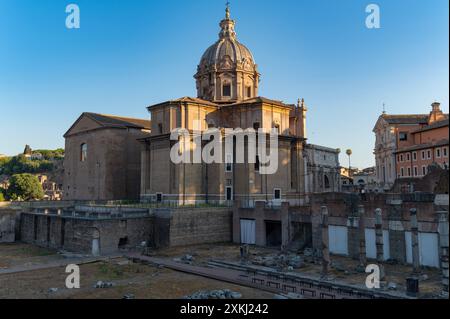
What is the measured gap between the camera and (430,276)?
73.0ft

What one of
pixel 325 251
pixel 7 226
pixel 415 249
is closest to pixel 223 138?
pixel 325 251

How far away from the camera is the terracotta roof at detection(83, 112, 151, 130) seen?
53.4 meters

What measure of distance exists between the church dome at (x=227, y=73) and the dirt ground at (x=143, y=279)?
2436cm

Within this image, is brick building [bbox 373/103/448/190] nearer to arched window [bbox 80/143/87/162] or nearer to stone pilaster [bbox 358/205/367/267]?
stone pilaster [bbox 358/205/367/267]

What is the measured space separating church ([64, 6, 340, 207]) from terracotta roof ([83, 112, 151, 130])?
0.14 metres

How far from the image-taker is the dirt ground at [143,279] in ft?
65.7

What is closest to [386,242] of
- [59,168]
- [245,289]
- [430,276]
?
[430,276]

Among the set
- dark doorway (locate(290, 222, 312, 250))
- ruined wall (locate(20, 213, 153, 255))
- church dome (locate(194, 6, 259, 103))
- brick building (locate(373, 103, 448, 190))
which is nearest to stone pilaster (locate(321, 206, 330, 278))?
dark doorway (locate(290, 222, 312, 250))

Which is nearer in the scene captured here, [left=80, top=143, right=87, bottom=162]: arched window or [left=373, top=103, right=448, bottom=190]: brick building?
[left=373, top=103, right=448, bottom=190]: brick building

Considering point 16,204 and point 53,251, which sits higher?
point 16,204

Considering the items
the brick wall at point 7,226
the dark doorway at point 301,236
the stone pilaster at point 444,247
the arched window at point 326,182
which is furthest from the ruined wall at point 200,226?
the arched window at point 326,182

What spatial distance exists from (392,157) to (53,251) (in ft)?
146
